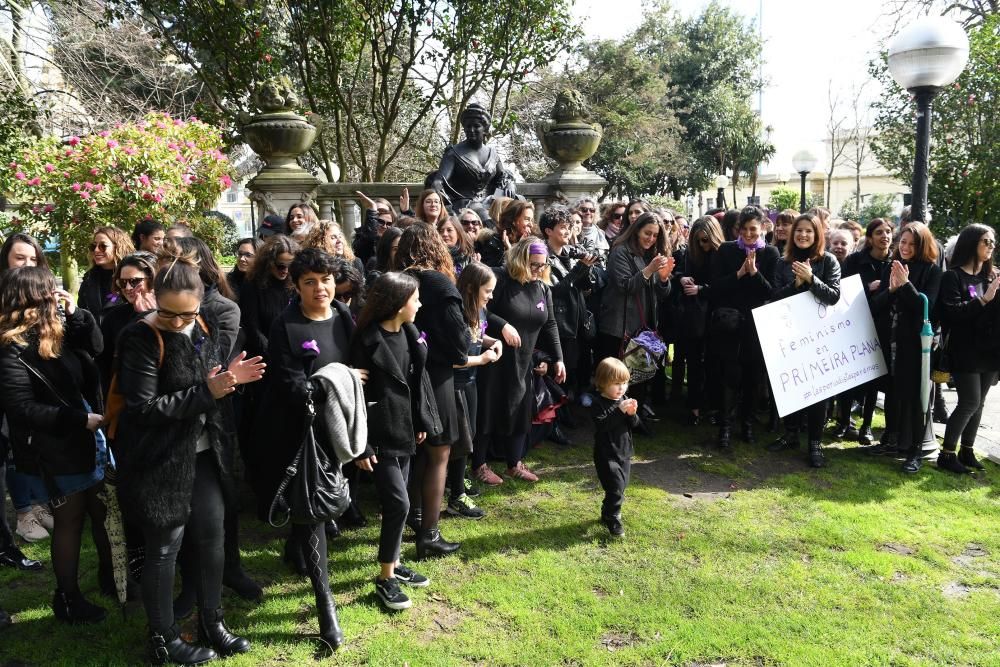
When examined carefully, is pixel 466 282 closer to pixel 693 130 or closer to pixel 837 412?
pixel 837 412

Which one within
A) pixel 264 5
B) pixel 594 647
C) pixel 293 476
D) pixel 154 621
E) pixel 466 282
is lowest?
pixel 594 647

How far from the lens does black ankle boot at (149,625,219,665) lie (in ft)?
10.8

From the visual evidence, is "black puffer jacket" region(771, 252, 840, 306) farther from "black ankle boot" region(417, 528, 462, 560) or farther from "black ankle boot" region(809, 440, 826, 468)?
"black ankle boot" region(417, 528, 462, 560)

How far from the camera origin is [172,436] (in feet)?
10.3

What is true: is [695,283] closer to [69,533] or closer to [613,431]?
[613,431]

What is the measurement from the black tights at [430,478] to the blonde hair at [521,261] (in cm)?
158

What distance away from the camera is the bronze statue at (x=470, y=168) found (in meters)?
8.57

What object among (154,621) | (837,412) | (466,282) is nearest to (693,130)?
(837,412)

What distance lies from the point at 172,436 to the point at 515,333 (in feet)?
8.80

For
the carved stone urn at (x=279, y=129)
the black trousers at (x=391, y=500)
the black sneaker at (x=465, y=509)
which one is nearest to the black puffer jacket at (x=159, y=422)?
the black trousers at (x=391, y=500)

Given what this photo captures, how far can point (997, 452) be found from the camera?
6438 mm

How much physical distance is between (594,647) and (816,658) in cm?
104

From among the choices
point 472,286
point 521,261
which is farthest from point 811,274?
point 472,286

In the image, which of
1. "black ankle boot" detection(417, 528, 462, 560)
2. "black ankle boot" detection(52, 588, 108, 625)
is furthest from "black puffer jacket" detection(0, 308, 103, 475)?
"black ankle boot" detection(417, 528, 462, 560)
